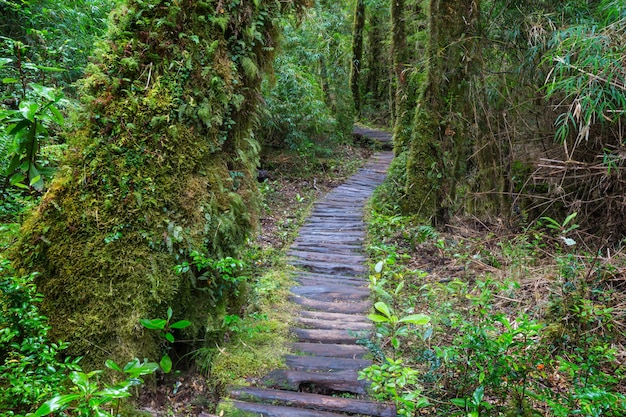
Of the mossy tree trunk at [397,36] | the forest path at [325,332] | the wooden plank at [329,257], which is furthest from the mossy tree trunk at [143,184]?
the mossy tree trunk at [397,36]

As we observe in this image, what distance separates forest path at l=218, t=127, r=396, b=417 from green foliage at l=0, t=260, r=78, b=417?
1.26 meters

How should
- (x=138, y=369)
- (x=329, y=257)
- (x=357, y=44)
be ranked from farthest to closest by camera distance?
1. (x=357, y=44)
2. (x=329, y=257)
3. (x=138, y=369)

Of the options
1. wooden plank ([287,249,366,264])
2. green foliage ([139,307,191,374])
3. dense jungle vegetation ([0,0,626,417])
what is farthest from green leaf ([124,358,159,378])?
wooden plank ([287,249,366,264])

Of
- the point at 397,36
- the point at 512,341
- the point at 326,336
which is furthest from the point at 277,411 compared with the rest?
the point at 397,36

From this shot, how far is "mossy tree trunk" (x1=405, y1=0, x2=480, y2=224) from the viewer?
22.1 ft

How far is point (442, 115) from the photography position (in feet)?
23.1

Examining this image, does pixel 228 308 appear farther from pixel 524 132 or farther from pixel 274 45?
pixel 524 132

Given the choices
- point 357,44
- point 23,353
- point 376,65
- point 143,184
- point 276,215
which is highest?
point 357,44

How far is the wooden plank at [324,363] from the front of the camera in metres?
3.31

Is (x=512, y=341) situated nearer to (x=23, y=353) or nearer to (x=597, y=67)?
(x=23, y=353)

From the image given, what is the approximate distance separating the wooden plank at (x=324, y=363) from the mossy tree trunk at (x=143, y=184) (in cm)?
83

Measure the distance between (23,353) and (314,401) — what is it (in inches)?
75.3

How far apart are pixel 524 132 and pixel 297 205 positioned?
15.7 feet

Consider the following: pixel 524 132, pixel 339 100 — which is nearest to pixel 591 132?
pixel 524 132
